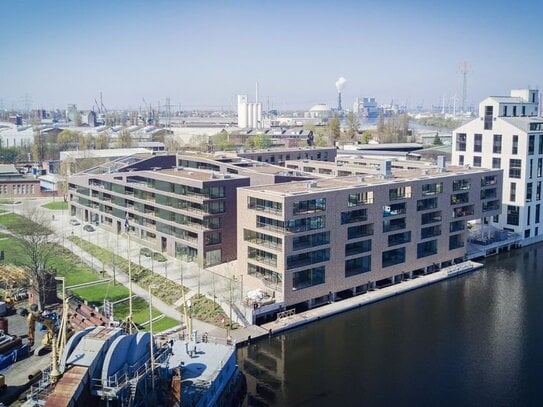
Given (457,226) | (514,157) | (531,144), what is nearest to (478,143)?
(514,157)

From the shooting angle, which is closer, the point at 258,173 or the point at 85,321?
the point at 85,321

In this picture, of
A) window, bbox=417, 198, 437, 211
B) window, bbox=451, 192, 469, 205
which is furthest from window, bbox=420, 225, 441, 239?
window, bbox=451, 192, 469, 205

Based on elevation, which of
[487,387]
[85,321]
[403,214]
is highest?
[403,214]

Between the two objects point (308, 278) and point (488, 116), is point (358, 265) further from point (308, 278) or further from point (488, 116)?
point (488, 116)

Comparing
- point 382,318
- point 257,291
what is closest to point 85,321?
point 257,291

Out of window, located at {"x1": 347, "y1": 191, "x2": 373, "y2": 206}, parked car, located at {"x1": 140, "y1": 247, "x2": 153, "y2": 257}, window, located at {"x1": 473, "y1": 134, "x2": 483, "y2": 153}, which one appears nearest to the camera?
window, located at {"x1": 347, "y1": 191, "x2": 373, "y2": 206}

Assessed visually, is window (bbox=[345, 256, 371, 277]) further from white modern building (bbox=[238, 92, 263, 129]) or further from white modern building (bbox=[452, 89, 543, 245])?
→ white modern building (bbox=[238, 92, 263, 129])

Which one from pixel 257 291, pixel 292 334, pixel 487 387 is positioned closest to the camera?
pixel 487 387

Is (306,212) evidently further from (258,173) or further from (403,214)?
(258,173)
